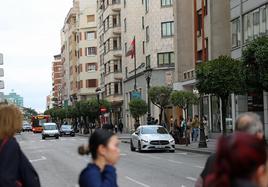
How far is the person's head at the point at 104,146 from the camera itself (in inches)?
172

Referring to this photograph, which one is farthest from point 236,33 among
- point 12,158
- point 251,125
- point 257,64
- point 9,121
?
point 251,125

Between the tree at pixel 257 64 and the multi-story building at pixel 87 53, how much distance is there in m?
90.4

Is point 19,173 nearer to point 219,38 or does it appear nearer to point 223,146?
point 223,146

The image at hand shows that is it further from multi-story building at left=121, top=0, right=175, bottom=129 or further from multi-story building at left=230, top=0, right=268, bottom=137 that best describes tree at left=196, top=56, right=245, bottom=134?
multi-story building at left=121, top=0, right=175, bottom=129

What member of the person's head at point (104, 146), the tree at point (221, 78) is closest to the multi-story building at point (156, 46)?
the tree at point (221, 78)

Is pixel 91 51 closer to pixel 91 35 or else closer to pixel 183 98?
pixel 91 35

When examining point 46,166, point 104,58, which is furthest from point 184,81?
point 104,58

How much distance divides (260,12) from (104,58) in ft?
200

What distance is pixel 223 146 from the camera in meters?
2.83

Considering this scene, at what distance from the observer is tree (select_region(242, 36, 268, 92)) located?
26130 millimetres

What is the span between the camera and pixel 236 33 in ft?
129

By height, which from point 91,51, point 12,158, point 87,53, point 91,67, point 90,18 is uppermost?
point 90,18

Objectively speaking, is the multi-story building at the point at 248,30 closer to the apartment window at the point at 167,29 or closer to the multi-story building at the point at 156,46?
the multi-story building at the point at 156,46

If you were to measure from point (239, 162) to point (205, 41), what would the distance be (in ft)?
149
